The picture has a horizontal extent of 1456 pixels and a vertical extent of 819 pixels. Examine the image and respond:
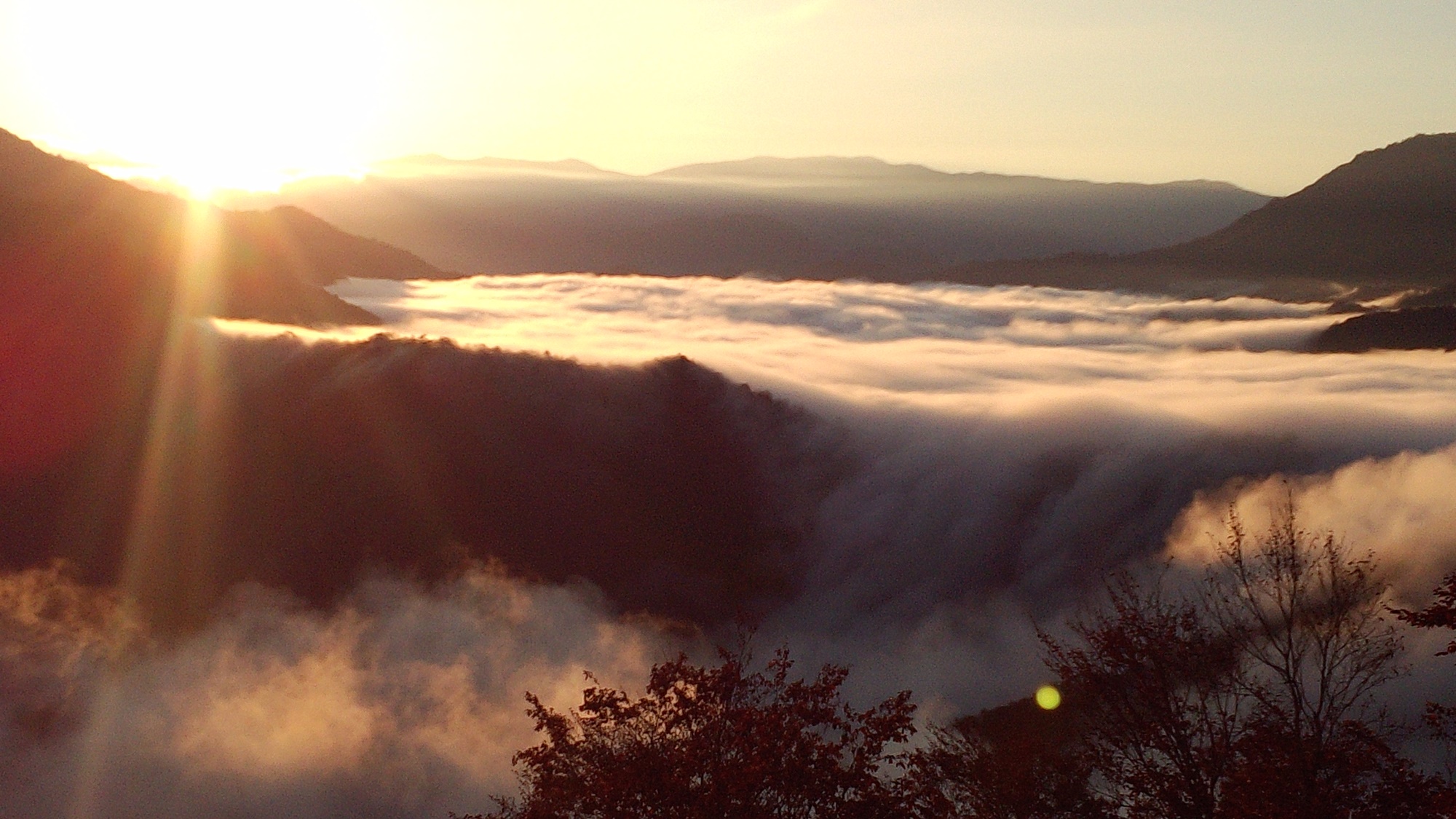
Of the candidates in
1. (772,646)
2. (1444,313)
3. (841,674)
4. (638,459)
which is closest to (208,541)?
(638,459)

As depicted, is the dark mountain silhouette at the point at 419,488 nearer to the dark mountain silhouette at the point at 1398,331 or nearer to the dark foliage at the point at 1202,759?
the dark foliage at the point at 1202,759

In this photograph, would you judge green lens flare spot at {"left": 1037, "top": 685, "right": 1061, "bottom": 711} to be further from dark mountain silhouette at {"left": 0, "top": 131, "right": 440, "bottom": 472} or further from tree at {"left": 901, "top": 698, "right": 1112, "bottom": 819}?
dark mountain silhouette at {"left": 0, "top": 131, "right": 440, "bottom": 472}

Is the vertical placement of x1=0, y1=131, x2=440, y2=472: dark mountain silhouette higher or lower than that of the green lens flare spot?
higher

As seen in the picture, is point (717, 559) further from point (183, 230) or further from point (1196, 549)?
point (183, 230)

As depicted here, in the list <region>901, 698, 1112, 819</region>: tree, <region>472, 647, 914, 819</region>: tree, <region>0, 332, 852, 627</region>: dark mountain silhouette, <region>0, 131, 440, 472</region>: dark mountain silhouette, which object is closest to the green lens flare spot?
<region>0, 332, 852, 627</region>: dark mountain silhouette

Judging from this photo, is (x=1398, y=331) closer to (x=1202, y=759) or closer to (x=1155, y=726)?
(x=1155, y=726)
